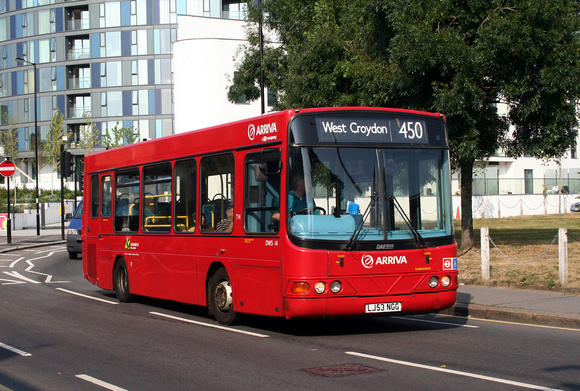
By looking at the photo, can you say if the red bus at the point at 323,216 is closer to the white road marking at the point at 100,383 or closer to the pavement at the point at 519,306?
the pavement at the point at 519,306

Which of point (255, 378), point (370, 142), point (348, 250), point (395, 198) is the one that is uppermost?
point (370, 142)

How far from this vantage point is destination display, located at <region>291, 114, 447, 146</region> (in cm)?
956

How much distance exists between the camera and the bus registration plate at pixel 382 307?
31.3 feet

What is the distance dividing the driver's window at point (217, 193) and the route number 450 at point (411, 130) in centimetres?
262

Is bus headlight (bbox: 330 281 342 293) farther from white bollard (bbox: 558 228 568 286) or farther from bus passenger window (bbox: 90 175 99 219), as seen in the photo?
bus passenger window (bbox: 90 175 99 219)

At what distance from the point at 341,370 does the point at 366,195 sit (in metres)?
2.78

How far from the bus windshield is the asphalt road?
1470mm

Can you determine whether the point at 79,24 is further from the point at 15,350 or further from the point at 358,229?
the point at 358,229

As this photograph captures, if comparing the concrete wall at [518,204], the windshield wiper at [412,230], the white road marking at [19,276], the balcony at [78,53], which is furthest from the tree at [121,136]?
the windshield wiper at [412,230]

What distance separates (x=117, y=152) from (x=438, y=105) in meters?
7.97

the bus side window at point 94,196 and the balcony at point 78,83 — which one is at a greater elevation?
the balcony at point 78,83

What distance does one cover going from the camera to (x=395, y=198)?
9758 millimetres

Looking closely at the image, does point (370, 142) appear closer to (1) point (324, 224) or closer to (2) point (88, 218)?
(1) point (324, 224)

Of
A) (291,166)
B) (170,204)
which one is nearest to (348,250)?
(291,166)
